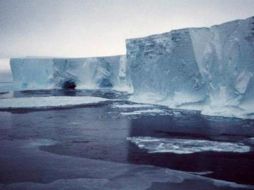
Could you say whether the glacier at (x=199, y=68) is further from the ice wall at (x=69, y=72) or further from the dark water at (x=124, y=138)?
the ice wall at (x=69, y=72)

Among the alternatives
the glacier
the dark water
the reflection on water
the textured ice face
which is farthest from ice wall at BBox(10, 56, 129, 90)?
the textured ice face

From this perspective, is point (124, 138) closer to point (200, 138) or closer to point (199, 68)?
point (200, 138)

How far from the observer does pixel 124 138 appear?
29.7 feet

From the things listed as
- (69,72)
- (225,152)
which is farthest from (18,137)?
(69,72)

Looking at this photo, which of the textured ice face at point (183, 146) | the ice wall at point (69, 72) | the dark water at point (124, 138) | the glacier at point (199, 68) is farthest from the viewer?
the ice wall at point (69, 72)

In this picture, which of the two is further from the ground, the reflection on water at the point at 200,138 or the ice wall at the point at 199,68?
the ice wall at the point at 199,68

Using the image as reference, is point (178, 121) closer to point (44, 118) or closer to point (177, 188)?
point (44, 118)

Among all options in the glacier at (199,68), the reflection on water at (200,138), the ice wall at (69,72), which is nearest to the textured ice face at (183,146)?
the reflection on water at (200,138)

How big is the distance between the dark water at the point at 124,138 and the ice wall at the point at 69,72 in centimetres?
2310

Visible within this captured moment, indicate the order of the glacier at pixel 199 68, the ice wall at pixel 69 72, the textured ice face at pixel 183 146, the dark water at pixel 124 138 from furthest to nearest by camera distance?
the ice wall at pixel 69 72
the glacier at pixel 199 68
the textured ice face at pixel 183 146
the dark water at pixel 124 138

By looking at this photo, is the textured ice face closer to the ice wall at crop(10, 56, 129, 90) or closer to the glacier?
the glacier

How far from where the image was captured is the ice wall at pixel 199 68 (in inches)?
517

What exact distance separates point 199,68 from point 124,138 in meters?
7.99

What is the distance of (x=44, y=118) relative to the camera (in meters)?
13.7
